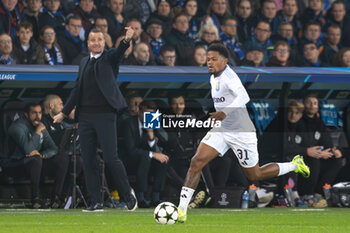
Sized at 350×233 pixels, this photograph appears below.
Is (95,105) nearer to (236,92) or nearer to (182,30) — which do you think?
(236,92)

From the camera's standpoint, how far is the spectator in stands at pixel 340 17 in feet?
49.4

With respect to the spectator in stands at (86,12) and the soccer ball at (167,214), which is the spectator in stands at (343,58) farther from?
the soccer ball at (167,214)

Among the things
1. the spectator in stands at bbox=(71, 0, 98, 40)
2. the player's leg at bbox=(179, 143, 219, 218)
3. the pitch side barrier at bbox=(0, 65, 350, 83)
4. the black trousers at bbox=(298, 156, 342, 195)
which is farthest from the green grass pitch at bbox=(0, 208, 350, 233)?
the spectator in stands at bbox=(71, 0, 98, 40)

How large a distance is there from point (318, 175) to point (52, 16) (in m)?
4.40

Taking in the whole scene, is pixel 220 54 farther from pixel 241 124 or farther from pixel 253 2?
pixel 253 2

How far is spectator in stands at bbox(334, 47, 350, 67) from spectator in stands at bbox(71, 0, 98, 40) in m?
3.76

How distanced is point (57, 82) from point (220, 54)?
10.9ft

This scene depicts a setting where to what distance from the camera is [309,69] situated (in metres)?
12.6

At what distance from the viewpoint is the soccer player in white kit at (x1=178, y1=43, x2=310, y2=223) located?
852 cm

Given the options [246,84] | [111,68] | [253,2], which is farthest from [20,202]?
[253,2]

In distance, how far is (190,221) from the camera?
887 centimetres

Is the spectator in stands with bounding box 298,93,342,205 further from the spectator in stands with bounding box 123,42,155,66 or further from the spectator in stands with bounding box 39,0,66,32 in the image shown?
the spectator in stands with bounding box 39,0,66,32

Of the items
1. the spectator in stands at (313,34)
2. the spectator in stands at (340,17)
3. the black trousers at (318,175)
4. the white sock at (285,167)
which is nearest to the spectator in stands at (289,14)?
the spectator in stands at (313,34)

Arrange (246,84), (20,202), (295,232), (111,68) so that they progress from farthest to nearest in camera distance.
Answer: (246,84), (20,202), (111,68), (295,232)
